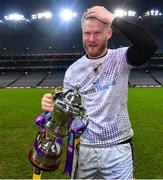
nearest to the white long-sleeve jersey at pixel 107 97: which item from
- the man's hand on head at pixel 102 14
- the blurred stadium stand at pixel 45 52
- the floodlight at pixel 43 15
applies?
the man's hand on head at pixel 102 14

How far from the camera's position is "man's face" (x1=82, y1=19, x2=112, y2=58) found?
10.7ft

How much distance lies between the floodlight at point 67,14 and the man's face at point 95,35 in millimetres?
50670

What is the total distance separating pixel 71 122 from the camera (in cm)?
270

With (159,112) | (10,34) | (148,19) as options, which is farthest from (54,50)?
(159,112)

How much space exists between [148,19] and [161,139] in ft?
154

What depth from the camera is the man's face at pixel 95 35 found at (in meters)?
3.25

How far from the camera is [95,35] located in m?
3.28

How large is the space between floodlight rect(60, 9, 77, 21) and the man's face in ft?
166

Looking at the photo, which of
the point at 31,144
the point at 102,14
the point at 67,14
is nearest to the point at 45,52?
the point at 67,14

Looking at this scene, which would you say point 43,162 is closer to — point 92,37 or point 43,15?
point 92,37

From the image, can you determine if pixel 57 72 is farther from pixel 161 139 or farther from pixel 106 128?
pixel 106 128

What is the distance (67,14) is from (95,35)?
52.0 m

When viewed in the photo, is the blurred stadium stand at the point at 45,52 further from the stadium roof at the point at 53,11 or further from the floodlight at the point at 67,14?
the floodlight at the point at 67,14

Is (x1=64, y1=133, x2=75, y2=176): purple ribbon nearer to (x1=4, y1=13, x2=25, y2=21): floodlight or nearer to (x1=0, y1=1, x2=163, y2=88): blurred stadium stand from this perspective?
(x1=4, y1=13, x2=25, y2=21): floodlight
